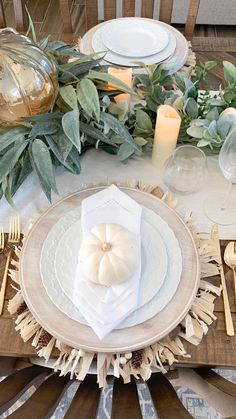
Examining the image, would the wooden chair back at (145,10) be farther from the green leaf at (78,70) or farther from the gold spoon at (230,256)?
the gold spoon at (230,256)

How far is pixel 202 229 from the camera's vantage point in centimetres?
80

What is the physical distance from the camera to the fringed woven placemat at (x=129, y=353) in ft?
2.06

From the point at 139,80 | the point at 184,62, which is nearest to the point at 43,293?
the point at 139,80

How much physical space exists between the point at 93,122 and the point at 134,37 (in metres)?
0.39

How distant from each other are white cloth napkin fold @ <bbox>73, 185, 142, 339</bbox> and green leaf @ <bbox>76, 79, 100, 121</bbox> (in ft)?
0.55

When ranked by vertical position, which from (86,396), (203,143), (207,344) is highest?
(203,143)

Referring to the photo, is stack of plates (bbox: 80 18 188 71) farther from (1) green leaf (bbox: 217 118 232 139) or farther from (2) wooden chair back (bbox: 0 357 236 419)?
(2) wooden chair back (bbox: 0 357 236 419)

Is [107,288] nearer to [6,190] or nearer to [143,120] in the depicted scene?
[6,190]

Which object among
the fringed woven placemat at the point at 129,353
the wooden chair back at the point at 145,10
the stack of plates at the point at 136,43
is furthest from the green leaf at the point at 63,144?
the wooden chair back at the point at 145,10

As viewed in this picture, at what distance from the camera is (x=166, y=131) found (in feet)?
2.74

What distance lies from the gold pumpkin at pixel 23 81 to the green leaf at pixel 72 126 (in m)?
0.08

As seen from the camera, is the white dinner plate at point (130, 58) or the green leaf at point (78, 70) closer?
the green leaf at point (78, 70)

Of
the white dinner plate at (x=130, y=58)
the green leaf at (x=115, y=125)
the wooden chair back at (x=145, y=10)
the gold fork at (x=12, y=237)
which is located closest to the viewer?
the gold fork at (x=12, y=237)

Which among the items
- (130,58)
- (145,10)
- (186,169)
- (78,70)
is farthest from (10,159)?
(145,10)
